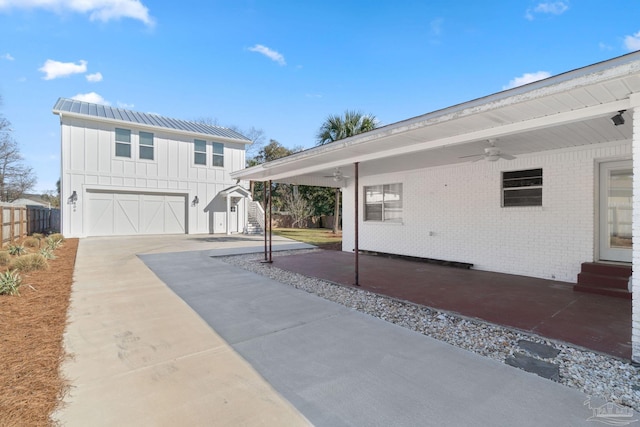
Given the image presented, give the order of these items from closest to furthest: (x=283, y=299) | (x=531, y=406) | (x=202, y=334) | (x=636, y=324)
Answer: (x=531, y=406)
(x=636, y=324)
(x=202, y=334)
(x=283, y=299)

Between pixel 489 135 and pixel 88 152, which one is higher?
pixel 88 152

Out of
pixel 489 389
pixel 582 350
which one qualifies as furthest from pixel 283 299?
pixel 582 350

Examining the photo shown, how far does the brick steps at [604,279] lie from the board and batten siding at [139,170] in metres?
17.7

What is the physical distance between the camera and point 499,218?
749 cm

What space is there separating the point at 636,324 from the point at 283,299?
4.38m

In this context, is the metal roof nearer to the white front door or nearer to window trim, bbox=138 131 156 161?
window trim, bbox=138 131 156 161

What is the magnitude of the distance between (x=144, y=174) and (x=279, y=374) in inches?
693

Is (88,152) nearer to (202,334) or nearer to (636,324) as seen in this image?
(202,334)

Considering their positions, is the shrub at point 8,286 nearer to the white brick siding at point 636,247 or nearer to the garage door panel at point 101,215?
the white brick siding at point 636,247

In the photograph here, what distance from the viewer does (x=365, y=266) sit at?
852 cm

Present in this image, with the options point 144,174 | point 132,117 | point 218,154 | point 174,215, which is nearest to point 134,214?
point 174,215

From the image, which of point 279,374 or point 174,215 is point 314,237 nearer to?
point 174,215

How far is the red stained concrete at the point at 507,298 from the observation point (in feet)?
12.4

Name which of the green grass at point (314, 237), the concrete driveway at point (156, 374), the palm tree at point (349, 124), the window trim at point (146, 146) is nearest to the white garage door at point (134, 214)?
the window trim at point (146, 146)
